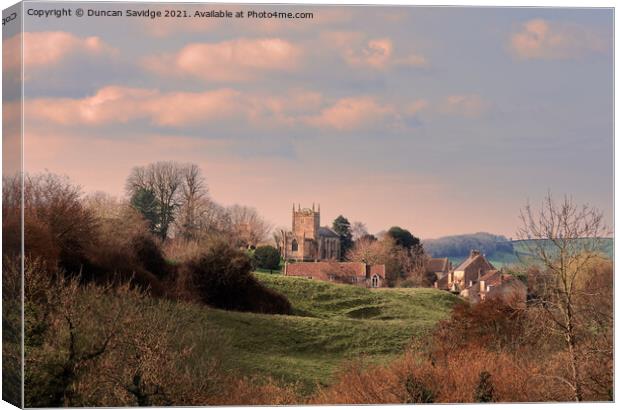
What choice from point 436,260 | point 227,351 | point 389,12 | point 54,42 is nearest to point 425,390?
point 436,260

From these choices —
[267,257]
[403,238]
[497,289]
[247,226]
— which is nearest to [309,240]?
[267,257]

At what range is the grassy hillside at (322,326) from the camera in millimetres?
17578

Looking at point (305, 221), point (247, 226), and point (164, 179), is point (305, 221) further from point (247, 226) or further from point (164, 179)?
point (164, 179)

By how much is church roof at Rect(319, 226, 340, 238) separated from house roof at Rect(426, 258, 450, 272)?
152cm

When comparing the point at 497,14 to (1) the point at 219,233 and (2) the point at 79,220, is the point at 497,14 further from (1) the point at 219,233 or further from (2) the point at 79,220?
(2) the point at 79,220

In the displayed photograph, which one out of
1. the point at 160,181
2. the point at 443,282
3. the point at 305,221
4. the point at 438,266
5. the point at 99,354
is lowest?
the point at 99,354

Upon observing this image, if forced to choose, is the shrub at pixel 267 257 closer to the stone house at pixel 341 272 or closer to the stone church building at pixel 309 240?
the stone church building at pixel 309 240

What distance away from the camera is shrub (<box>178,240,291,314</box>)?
17859mm

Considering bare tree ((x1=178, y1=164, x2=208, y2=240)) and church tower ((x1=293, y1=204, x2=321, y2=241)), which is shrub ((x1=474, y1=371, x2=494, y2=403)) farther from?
bare tree ((x1=178, y1=164, x2=208, y2=240))

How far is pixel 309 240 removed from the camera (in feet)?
57.0

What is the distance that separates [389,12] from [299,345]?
6574mm

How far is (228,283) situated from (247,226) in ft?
6.64

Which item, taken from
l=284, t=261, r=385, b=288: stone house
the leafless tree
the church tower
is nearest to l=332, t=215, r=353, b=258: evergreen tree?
the church tower

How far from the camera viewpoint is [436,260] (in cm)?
1683
